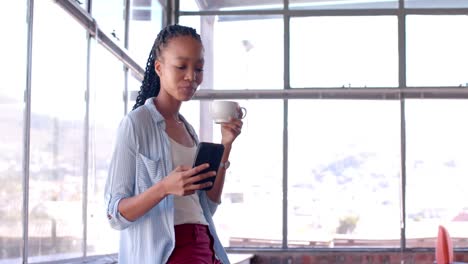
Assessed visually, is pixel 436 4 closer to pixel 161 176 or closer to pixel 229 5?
pixel 229 5

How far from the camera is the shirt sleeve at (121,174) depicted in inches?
57.1

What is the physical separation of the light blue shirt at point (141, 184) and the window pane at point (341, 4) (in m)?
6.28

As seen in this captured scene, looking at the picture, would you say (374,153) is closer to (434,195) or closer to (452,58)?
(434,195)

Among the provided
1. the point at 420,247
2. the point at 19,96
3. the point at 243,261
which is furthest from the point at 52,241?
the point at 420,247

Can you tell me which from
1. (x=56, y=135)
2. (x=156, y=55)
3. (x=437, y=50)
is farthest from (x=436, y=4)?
(x=156, y=55)

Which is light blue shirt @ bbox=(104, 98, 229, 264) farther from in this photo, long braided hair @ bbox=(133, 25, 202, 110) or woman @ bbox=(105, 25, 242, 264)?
long braided hair @ bbox=(133, 25, 202, 110)

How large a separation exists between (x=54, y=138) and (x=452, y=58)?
4.63 m

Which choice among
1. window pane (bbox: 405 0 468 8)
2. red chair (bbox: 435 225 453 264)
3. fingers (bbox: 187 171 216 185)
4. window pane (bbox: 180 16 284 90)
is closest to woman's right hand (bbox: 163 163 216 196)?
fingers (bbox: 187 171 216 185)

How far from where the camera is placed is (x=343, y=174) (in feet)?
24.5

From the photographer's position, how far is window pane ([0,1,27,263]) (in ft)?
11.0

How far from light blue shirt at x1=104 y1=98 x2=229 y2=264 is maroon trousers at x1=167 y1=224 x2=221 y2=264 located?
2 cm

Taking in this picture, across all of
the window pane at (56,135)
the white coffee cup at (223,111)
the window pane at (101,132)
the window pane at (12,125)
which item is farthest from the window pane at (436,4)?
the white coffee cup at (223,111)

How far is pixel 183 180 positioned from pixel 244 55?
6301mm

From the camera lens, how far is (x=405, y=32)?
296 inches
